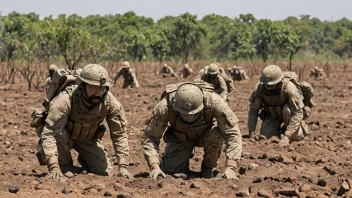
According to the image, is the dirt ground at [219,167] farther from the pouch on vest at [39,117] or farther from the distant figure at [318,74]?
the distant figure at [318,74]

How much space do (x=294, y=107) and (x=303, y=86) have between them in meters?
0.74

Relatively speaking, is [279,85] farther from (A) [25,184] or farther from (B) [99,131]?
(A) [25,184]

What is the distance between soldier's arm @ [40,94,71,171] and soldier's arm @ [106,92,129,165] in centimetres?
44

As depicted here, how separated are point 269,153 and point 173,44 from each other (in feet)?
137

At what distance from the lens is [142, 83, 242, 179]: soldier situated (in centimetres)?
614

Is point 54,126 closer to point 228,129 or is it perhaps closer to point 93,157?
point 93,157

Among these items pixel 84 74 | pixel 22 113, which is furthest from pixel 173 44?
pixel 84 74

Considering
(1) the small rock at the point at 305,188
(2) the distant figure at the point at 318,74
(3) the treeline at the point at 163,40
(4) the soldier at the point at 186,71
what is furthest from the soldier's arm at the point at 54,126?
(2) the distant figure at the point at 318,74

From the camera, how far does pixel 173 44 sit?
50.0 m

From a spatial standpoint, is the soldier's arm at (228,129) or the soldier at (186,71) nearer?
the soldier's arm at (228,129)

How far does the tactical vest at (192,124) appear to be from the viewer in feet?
20.7

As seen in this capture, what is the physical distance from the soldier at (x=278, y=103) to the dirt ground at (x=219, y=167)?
0.97ft

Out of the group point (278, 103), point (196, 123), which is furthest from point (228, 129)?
point (278, 103)

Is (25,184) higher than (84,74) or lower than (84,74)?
lower
